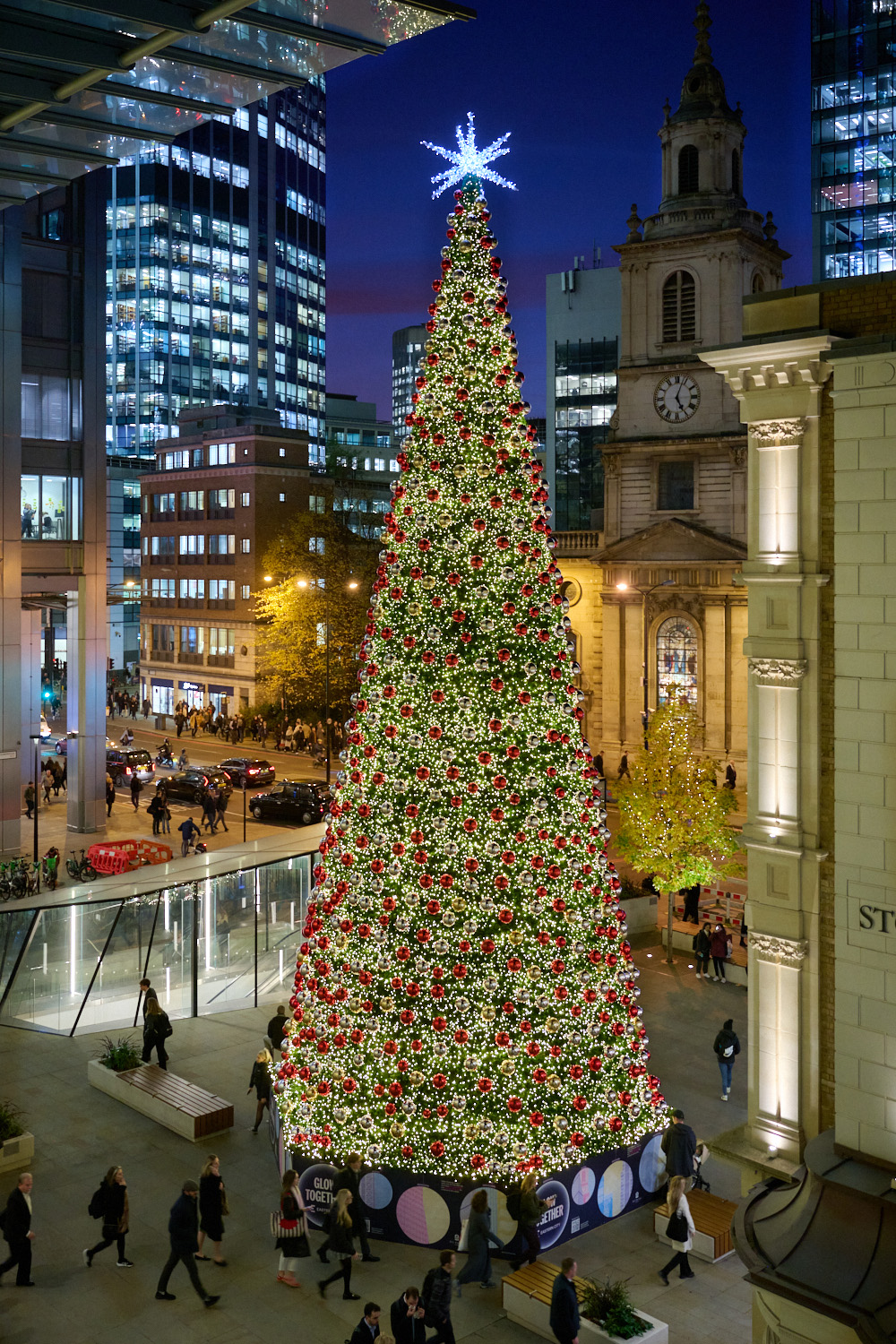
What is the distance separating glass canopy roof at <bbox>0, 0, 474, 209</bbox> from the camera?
25.0 feet

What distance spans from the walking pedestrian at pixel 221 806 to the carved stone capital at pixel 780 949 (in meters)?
29.6

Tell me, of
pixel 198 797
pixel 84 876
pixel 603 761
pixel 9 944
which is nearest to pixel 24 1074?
pixel 9 944

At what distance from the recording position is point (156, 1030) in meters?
18.9

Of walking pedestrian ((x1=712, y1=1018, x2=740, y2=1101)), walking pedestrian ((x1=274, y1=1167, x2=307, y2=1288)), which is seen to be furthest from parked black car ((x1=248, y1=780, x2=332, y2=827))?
walking pedestrian ((x1=274, y1=1167, x2=307, y2=1288))

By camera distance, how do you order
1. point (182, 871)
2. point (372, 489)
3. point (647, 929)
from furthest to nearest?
point (372, 489) < point (647, 929) < point (182, 871)

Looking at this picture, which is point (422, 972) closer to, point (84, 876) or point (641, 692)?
point (84, 876)

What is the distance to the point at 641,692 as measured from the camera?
50.7 metres

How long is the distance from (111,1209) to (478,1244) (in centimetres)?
403

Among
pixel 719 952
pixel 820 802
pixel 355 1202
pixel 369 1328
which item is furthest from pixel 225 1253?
pixel 719 952

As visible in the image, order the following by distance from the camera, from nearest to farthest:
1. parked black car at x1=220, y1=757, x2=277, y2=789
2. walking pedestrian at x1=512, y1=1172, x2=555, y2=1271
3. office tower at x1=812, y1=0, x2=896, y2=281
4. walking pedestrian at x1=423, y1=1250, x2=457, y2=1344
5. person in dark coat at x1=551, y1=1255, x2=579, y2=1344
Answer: person in dark coat at x1=551, y1=1255, x2=579, y2=1344
walking pedestrian at x1=423, y1=1250, x2=457, y2=1344
walking pedestrian at x1=512, y1=1172, x2=555, y2=1271
parked black car at x1=220, y1=757, x2=277, y2=789
office tower at x1=812, y1=0, x2=896, y2=281

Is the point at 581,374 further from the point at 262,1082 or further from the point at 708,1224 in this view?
the point at 708,1224

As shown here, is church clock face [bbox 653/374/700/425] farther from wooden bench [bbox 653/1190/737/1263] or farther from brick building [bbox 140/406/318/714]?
wooden bench [bbox 653/1190/737/1263]

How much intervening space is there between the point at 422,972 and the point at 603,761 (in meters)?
36.9

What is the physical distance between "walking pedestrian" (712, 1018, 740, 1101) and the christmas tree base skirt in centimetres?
388
